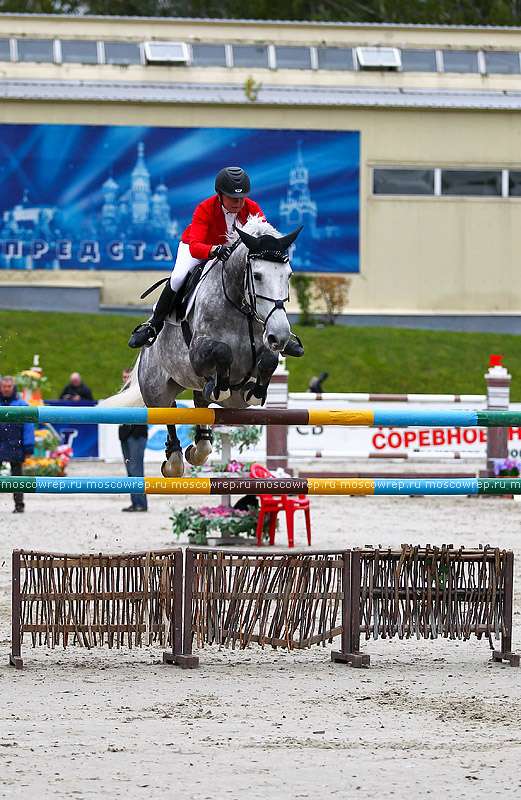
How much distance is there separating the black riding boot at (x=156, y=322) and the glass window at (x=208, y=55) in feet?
75.0

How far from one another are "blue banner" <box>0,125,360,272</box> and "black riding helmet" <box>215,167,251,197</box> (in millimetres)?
21647

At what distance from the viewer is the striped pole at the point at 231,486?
6.61 metres

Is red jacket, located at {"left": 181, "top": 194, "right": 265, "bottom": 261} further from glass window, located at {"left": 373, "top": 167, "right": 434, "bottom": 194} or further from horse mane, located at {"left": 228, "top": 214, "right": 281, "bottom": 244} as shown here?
glass window, located at {"left": 373, "top": 167, "right": 434, "bottom": 194}

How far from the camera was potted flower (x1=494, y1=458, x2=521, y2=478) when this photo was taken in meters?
16.8

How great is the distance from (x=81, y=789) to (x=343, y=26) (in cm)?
2683

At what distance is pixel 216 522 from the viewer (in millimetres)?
12312

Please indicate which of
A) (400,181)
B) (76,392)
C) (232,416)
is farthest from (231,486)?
(400,181)

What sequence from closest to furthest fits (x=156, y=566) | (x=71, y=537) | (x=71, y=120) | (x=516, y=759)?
(x=516, y=759) → (x=156, y=566) → (x=71, y=537) → (x=71, y=120)

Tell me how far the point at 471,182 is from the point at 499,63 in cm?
310

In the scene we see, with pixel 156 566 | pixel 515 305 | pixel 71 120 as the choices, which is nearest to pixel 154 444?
pixel 156 566

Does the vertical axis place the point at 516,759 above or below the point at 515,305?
below

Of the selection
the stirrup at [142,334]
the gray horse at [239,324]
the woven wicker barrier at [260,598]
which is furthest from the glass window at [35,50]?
the gray horse at [239,324]

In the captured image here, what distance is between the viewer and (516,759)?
17.5 ft

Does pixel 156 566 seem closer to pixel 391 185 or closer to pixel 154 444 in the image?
pixel 154 444
